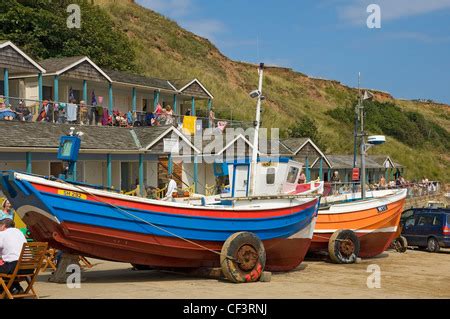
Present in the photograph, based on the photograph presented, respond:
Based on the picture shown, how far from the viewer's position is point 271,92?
91562 millimetres

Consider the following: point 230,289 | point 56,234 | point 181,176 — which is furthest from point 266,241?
point 181,176

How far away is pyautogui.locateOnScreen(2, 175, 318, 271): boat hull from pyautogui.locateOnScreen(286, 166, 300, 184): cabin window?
2.15m

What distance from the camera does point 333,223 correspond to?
2083 cm

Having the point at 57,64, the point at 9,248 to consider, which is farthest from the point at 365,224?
the point at 57,64

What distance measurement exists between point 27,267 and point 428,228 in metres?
18.1

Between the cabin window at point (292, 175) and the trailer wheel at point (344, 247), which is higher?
the cabin window at point (292, 175)

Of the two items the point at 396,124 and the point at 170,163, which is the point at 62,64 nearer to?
the point at 170,163

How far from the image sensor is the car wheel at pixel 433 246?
25.5 meters

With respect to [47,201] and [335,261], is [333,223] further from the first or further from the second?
[47,201]

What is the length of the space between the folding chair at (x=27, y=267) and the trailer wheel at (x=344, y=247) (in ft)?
34.3

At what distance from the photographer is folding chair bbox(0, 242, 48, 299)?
1126 cm

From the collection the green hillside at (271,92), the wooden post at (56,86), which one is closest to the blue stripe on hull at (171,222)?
the wooden post at (56,86)

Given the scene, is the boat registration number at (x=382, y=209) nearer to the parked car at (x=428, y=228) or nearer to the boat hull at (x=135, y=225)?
the parked car at (x=428, y=228)
